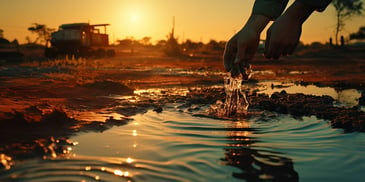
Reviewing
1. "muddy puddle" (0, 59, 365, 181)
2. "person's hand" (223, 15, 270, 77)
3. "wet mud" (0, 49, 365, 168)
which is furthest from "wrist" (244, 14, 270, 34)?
"wet mud" (0, 49, 365, 168)

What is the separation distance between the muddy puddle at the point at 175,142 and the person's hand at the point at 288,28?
1.00m

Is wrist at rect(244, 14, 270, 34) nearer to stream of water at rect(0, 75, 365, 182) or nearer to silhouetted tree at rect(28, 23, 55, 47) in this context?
stream of water at rect(0, 75, 365, 182)

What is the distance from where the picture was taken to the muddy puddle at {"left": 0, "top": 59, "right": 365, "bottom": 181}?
2.43 metres

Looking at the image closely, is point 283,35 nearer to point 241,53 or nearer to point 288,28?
point 288,28

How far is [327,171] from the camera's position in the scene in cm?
252

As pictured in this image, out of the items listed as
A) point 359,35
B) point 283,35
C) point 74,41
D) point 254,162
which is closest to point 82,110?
point 254,162

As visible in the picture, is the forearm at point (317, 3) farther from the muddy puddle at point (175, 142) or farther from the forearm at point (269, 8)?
the muddy puddle at point (175, 142)

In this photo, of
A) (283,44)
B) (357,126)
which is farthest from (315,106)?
(283,44)

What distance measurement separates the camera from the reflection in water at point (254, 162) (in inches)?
94.0

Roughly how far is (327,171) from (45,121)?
2.63m

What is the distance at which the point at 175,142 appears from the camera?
3.26m

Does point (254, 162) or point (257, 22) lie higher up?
point (257, 22)

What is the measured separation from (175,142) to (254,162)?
811 millimetres

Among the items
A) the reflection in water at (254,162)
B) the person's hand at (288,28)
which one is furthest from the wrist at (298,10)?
the reflection in water at (254,162)
